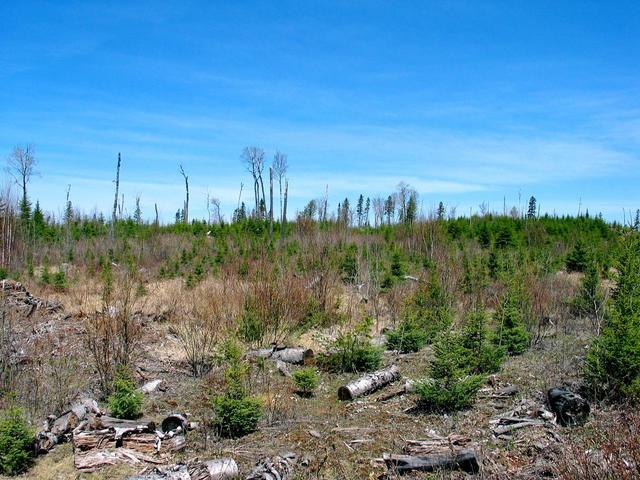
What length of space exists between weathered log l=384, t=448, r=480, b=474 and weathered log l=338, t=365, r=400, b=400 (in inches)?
88.0

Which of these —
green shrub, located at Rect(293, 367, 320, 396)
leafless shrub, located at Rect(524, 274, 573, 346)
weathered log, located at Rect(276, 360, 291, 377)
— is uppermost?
leafless shrub, located at Rect(524, 274, 573, 346)

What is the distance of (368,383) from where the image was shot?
779 cm

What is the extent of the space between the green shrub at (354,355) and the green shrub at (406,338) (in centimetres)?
119

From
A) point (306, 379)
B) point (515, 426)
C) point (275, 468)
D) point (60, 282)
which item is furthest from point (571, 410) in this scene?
point (60, 282)

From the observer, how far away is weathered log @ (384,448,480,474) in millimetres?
4992

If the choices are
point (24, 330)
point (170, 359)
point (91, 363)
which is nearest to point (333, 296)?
point (170, 359)

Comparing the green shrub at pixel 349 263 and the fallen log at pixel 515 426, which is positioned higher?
the green shrub at pixel 349 263

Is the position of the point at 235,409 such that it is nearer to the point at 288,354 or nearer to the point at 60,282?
the point at 288,354

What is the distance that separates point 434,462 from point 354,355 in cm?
389

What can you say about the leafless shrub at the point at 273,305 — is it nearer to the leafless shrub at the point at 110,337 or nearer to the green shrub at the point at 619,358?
the leafless shrub at the point at 110,337

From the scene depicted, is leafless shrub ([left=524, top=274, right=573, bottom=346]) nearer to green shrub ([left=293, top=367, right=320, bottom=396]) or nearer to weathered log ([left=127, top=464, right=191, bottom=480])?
green shrub ([left=293, top=367, right=320, bottom=396])

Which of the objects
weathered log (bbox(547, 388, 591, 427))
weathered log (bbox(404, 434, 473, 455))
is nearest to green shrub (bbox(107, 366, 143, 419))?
weathered log (bbox(404, 434, 473, 455))

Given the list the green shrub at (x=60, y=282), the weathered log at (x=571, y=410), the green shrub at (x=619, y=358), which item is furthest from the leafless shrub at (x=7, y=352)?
the green shrub at (x=60, y=282)

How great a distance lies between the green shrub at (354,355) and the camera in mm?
8867
